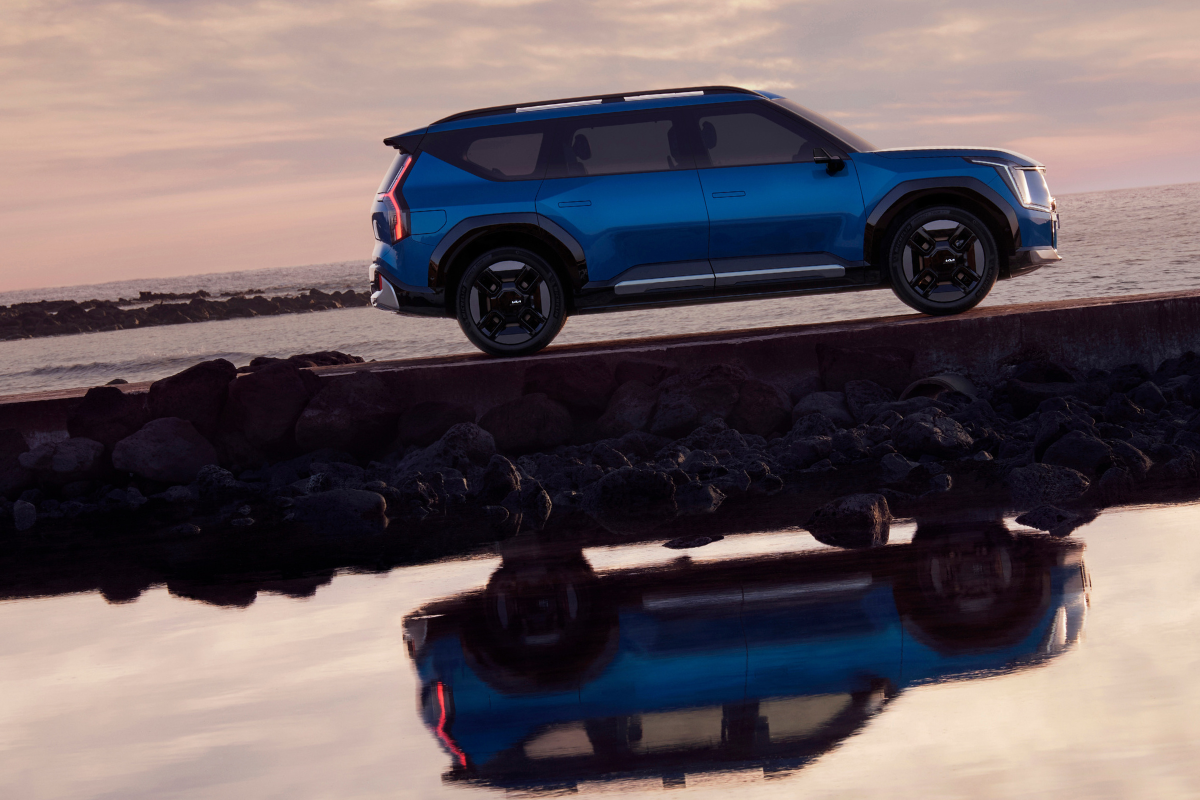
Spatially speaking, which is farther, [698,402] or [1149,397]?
[698,402]

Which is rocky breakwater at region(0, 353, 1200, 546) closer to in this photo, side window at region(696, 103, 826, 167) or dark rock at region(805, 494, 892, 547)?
dark rock at region(805, 494, 892, 547)

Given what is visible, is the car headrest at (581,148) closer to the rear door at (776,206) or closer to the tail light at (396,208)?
the rear door at (776,206)

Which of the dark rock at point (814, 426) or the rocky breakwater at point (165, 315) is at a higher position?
the rocky breakwater at point (165, 315)

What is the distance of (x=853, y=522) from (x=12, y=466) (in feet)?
22.0

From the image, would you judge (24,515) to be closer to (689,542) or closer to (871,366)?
(689,542)

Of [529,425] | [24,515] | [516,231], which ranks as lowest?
[24,515]

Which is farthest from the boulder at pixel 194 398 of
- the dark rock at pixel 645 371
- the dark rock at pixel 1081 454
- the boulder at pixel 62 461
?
the dark rock at pixel 1081 454

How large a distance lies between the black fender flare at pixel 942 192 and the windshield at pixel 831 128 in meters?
0.41

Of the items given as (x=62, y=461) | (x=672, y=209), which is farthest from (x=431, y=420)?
(x=62, y=461)

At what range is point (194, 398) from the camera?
28.7 feet

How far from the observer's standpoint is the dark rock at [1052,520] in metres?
4.80

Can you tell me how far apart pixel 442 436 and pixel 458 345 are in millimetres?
17912

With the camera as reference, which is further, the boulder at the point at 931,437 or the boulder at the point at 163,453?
the boulder at the point at 163,453

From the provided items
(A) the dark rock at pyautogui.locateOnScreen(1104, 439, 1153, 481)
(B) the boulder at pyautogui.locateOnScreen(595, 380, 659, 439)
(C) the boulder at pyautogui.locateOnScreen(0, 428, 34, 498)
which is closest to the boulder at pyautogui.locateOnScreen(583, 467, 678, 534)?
(B) the boulder at pyautogui.locateOnScreen(595, 380, 659, 439)
